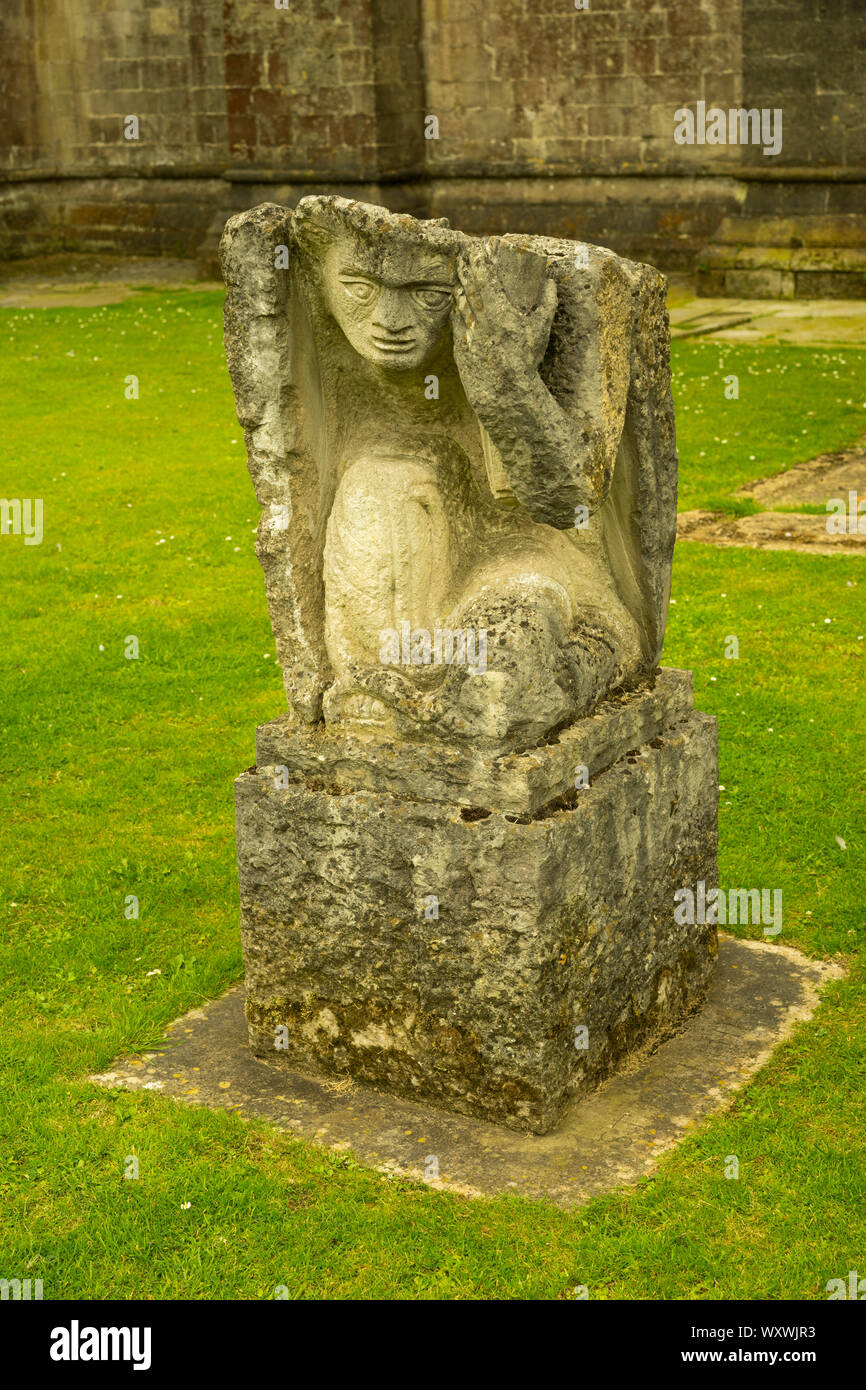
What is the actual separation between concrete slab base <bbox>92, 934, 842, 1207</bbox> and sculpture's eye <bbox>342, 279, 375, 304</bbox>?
1.94 meters

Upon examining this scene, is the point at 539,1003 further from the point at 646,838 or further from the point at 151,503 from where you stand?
the point at 151,503

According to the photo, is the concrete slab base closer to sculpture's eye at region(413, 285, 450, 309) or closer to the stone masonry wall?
sculpture's eye at region(413, 285, 450, 309)

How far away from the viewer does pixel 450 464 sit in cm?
438

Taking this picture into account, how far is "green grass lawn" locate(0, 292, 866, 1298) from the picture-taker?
144 inches

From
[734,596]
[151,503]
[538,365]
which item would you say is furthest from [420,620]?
[151,503]

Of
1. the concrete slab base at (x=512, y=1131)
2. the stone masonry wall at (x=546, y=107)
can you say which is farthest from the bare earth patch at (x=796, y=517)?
the stone masonry wall at (x=546, y=107)

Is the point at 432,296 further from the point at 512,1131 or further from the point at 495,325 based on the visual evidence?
the point at 512,1131

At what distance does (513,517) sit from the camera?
4457 mm

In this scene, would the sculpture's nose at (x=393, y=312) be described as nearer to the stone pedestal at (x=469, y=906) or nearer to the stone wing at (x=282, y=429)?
the stone wing at (x=282, y=429)

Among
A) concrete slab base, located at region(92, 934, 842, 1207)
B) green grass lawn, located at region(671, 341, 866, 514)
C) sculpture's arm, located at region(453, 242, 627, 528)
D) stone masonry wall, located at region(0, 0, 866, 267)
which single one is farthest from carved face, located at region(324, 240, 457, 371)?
stone masonry wall, located at region(0, 0, 866, 267)

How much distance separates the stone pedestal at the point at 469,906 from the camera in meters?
3.97

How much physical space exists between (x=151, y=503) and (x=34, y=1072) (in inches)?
245

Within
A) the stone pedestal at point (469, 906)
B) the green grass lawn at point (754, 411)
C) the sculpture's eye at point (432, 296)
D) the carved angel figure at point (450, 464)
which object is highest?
the sculpture's eye at point (432, 296)

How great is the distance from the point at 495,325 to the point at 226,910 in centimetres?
237
